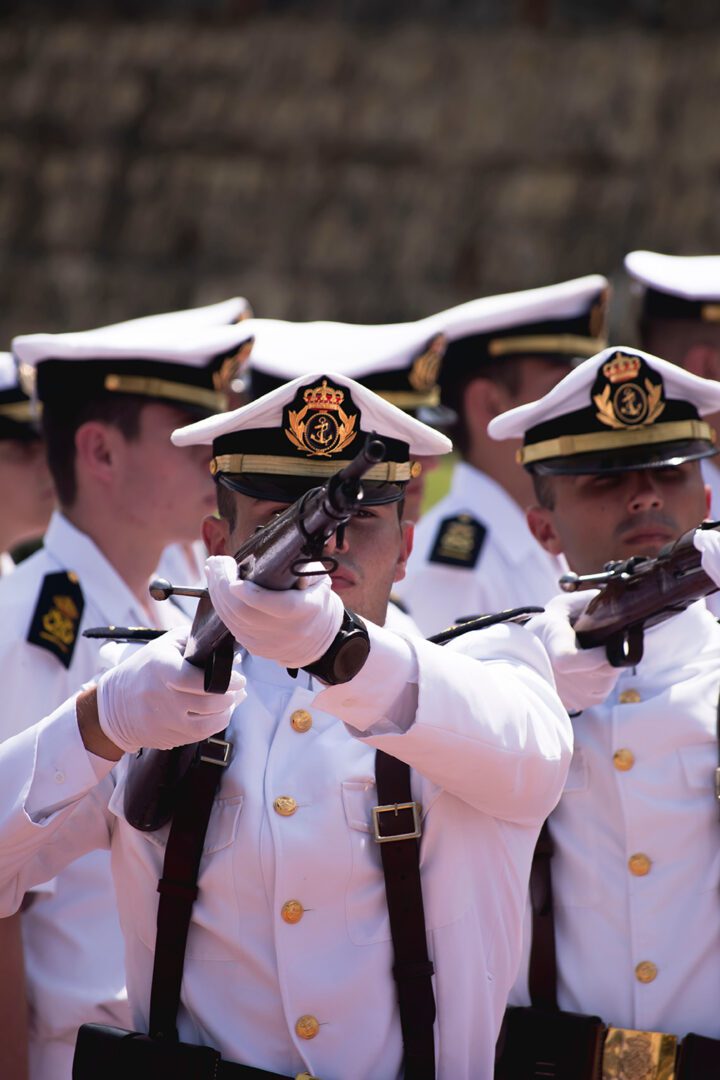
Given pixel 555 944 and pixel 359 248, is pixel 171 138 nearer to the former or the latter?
pixel 359 248

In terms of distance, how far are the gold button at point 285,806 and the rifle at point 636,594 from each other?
815 millimetres

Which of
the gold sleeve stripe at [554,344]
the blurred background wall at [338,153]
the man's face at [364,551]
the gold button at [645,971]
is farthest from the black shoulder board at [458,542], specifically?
the blurred background wall at [338,153]

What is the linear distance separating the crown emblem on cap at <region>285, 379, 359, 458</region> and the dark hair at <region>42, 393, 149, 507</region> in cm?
174

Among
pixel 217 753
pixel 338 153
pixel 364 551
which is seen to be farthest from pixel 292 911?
Answer: pixel 338 153

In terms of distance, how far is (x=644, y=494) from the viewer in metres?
4.24

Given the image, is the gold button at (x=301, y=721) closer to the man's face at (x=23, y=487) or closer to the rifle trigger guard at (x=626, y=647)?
the rifle trigger guard at (x=626, y=647)

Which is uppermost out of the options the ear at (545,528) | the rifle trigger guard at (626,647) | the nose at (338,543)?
the ear at (545,528)

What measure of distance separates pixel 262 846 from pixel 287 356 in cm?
274

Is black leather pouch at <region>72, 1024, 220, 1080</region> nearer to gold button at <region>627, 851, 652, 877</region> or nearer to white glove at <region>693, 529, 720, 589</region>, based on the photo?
gold button at <region>627, 851, 652, 877</region>

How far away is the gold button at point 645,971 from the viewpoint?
13.2 feet

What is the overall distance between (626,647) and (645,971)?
0.73 meters

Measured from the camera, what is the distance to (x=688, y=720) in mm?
4102

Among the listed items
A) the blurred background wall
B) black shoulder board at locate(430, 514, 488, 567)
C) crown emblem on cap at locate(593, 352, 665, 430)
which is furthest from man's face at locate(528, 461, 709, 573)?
the blurred background wall

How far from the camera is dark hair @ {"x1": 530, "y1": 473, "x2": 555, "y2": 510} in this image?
445 cm
